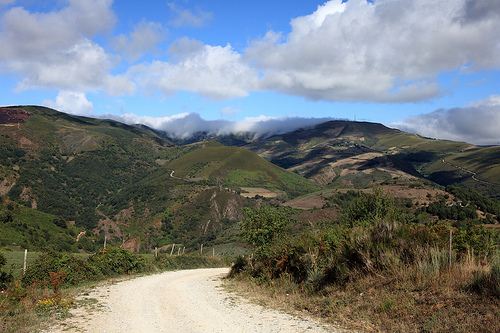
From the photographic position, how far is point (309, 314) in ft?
45.7

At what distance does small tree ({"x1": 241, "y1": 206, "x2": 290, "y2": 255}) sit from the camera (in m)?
29.2

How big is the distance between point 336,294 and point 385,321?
4047mm

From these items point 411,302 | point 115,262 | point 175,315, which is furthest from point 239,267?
point 411,302

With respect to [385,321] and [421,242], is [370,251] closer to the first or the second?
[421,242]

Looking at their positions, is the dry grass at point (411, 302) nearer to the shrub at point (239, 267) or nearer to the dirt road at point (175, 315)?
the dirt road at point (175, 315)

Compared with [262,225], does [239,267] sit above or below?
below

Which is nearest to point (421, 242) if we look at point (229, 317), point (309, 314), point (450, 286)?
point (450, 286)

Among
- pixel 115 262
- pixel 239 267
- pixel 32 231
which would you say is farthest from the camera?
pixel 32 231

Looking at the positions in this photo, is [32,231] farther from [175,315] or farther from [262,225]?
[175,315]

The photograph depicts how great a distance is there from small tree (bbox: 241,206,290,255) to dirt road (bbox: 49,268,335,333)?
910 centimetres

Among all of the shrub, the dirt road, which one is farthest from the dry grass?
the shrub

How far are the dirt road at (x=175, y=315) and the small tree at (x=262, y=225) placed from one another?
910cm

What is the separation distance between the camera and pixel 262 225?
97.4ft

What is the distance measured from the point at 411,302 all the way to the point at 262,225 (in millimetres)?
17680
